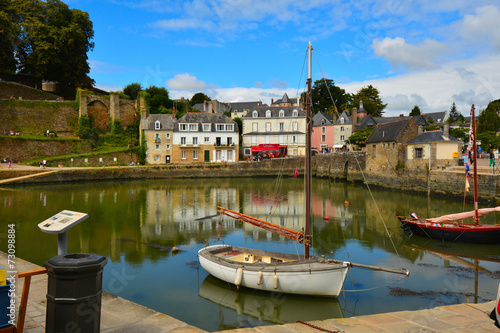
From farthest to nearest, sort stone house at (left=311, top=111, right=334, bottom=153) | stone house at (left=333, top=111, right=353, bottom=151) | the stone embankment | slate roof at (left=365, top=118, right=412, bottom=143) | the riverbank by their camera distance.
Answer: stone house at (left=311, top=111, right=334, bottom=153), stone house at (left=333, top=111, right=353, bottom=151), slate roof at (left=365, top=118, right=412, bottom=143), the stone embankment, the riverbank

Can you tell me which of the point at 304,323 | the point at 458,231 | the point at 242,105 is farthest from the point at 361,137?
the point at 304,323

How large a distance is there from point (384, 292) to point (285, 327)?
6.17 meters

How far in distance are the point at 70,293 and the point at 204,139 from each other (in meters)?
49.6

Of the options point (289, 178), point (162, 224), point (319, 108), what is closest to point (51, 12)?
point (289, 178)

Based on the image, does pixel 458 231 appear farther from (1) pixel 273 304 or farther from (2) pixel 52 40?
(2) pixel 52 40

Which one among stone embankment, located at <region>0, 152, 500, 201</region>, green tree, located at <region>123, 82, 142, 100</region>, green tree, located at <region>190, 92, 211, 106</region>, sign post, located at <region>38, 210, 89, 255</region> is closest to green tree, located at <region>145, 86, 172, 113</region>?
green tree, located at <region>123, 82, 142, 100</region>

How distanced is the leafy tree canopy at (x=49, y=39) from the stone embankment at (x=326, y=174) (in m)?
18.5

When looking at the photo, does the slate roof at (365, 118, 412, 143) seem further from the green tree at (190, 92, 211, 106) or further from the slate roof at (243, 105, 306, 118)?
the green tree at (190, 92, 211, 106)

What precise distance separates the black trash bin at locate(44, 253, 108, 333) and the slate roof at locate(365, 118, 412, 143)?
35764 millimetres

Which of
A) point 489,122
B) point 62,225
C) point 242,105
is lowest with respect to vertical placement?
point 62,225

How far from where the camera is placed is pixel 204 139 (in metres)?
52.8

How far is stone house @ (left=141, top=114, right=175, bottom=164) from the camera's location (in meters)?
50.9

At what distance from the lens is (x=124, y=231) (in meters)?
18.6

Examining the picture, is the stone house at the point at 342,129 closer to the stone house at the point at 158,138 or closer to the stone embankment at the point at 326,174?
the stone embankment at the point at 326,174
